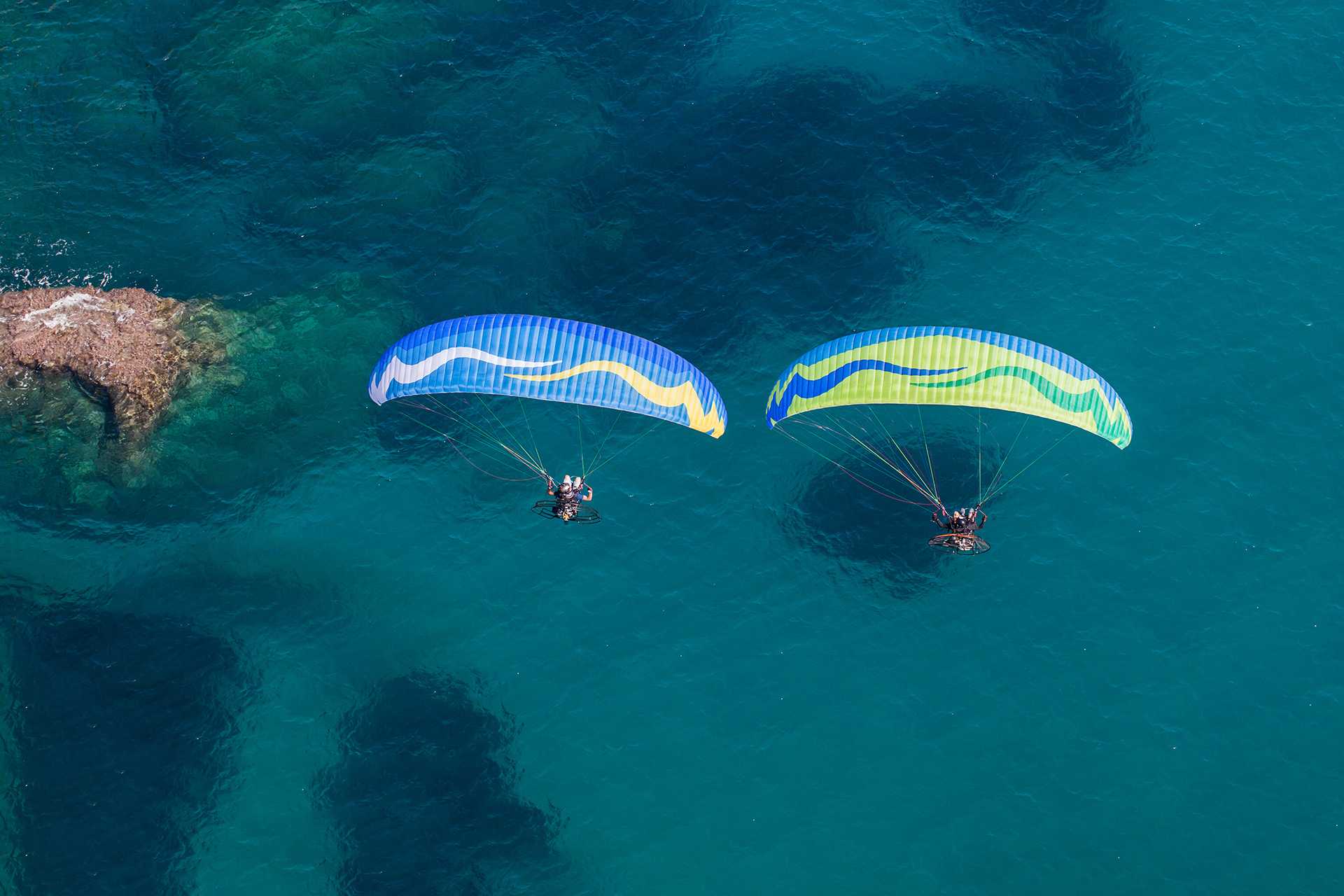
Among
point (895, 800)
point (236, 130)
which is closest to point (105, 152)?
point (236, 130)

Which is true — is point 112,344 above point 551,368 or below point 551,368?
above

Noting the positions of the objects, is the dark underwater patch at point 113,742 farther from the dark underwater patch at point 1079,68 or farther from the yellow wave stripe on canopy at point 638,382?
the dark underwater patch at point 1079,68

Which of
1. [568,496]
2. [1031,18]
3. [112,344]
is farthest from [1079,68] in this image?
[112,344]

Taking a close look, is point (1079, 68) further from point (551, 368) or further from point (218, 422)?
point (218, 422)

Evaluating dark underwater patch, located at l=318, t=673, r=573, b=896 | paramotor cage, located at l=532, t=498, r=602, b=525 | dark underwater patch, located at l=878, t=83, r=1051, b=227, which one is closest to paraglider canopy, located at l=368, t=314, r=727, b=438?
paramotor cage, located at l=532, t=498, r=602, b=525

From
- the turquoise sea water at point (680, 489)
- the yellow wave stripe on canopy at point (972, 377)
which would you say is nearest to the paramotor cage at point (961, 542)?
the turquoise sea water at point (680, 489)

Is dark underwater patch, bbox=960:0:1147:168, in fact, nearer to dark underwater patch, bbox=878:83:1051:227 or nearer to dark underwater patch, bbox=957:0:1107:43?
dark underwater patch, bbox=957:0:1107:43
